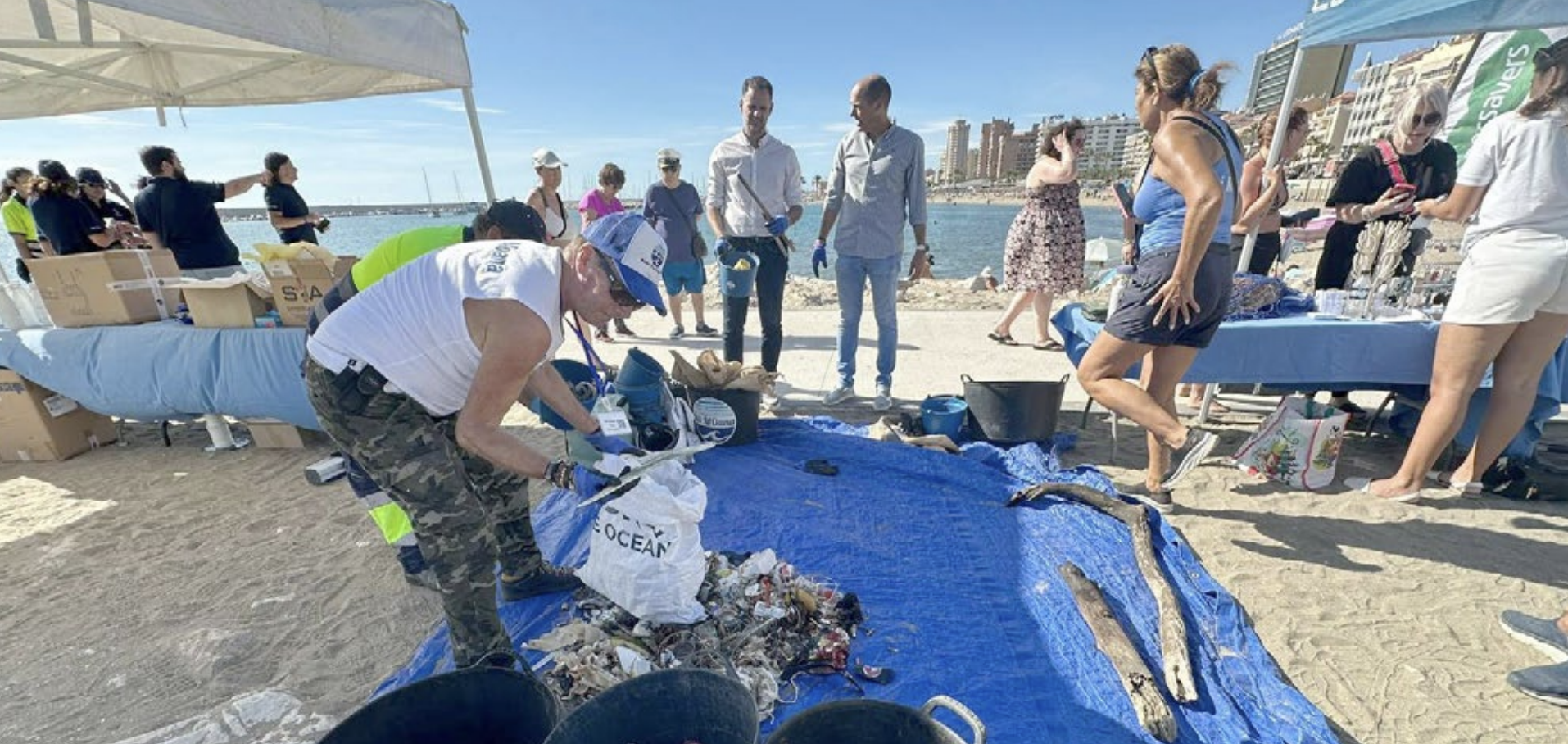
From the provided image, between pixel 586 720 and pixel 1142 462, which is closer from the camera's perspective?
pixel 586 720

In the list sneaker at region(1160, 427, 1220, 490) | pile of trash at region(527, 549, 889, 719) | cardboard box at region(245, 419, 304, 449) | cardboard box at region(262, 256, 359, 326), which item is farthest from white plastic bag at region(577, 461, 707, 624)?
cardboard box at region(245, 419, 304, 449)

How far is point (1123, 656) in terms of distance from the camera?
201 centimetres

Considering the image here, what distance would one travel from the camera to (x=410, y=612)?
2.51 meters

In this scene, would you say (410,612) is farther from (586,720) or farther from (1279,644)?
(1279,644)

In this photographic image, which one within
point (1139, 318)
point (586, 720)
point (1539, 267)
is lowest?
point (586, 720)

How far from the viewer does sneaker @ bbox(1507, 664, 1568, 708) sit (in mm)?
1940

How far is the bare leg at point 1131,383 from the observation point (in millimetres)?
2752

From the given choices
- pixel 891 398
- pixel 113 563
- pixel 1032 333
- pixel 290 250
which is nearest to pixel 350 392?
pixel 113 563

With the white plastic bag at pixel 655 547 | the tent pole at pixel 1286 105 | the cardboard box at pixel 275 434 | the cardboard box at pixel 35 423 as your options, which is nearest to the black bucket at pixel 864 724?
the white plastic bag at pixel 655 547

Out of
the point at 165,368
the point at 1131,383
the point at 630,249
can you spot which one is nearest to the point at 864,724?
the point at 630,249

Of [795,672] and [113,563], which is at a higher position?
[795,672]

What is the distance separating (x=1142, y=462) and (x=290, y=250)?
5.23 metres

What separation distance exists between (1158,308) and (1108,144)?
5526 inches

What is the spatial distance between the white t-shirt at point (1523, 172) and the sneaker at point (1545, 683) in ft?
5.84
